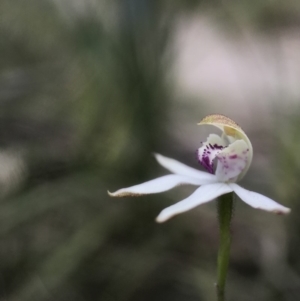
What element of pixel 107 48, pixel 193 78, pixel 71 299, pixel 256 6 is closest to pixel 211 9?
pixel 256 6

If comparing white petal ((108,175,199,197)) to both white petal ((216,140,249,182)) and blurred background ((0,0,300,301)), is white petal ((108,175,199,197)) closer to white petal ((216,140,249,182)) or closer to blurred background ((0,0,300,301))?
white petal ((216,140,249,182))

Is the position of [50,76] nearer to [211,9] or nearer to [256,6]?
[211,9]

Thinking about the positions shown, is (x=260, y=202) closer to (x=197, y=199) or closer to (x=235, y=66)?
(x=197, y=199)

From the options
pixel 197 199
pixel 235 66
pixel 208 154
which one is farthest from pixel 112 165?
pixel 235 66

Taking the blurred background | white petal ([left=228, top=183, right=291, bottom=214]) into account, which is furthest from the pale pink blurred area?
white petal ([left=228, top=183, right=291, bottom=214])

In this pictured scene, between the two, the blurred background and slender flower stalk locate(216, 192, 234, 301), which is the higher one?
slender flower stalk locate(216, 192, 234, 301)

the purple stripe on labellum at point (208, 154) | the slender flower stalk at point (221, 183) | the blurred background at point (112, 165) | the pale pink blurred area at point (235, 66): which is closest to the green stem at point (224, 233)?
the slender flower stalk at point (221, 183)
